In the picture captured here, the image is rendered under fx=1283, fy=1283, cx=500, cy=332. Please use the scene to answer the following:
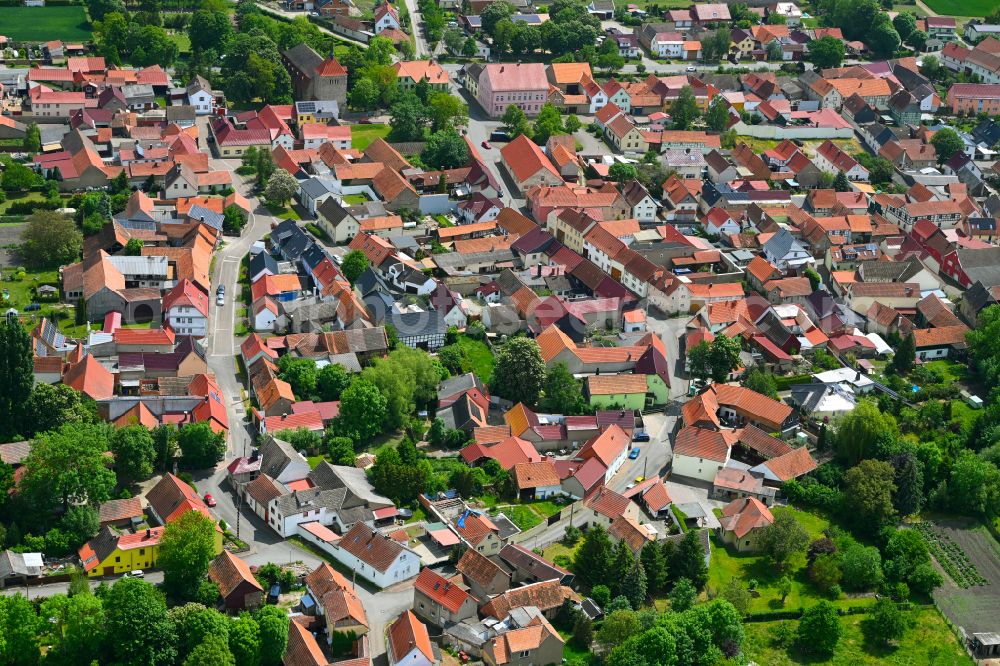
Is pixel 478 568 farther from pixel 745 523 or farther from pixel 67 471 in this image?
pixel 67 471

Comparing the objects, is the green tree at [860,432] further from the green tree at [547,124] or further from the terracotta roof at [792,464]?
the green tree at [547,124]

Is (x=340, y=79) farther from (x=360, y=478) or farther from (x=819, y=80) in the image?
(x=360, y=478)

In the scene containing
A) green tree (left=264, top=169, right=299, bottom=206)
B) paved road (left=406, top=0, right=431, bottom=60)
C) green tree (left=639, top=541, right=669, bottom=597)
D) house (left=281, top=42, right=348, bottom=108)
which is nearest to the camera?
green tree (left=639, top=541, right=669, bottom=597)

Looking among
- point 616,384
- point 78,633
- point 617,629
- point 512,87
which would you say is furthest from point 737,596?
point 512,87

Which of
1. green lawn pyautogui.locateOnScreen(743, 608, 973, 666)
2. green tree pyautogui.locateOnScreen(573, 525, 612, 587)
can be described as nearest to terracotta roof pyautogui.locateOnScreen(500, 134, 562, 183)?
green tree pyautogui.locateOnScreen(573, 525, 612, 587)

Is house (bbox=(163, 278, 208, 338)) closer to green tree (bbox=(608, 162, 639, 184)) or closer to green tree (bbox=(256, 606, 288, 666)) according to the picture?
green tree (bbox=(256, 606, 288, 666))
